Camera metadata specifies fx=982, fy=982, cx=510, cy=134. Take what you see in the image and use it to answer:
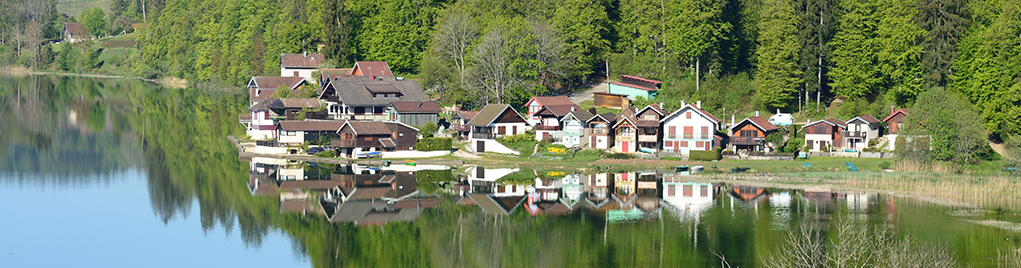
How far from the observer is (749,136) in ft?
243

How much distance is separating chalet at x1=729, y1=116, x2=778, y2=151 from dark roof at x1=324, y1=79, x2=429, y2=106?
28.1 metres

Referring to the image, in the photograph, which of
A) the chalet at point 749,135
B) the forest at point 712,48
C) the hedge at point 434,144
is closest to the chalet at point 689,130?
the chalet at point 749,135

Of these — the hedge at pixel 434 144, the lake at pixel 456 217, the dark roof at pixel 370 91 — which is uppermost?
the dark roof at pixel 370 91

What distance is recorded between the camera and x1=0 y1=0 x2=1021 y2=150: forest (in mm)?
74625

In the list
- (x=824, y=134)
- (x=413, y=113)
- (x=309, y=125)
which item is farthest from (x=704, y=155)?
(x=309, y=125)

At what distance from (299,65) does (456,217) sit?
6844 cm

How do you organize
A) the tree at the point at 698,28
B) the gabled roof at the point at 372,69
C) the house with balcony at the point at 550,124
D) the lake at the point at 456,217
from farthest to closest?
1. the gabled roof at the point at 372,69
2. the tree at the point at 698,28
3. the house with balcony at the point at 550,124
4. the lake at the point at 456,217

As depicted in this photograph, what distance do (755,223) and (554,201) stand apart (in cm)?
1195

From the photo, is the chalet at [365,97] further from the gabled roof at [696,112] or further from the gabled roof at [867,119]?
the gabled roof at [867,119]

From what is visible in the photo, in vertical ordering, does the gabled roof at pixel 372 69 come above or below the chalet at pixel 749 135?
above

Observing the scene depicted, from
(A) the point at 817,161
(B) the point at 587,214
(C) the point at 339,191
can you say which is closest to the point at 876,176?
(A) the point at 817,161

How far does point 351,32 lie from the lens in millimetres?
115375

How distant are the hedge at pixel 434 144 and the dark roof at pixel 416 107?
8.78 meters

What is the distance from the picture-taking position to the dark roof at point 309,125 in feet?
257
